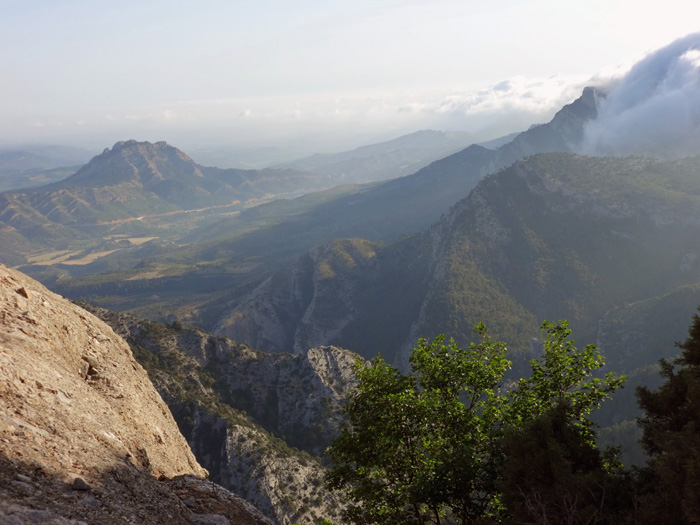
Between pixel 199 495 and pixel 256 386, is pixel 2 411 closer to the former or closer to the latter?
pixel 199 495

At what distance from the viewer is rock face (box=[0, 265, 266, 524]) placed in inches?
600

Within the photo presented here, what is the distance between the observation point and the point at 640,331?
164125mm

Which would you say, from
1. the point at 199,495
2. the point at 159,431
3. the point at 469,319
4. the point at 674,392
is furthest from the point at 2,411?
the point at 469,319

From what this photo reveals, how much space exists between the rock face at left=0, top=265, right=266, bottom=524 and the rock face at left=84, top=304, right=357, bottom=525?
137ft

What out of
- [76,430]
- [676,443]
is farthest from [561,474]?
[76,430]

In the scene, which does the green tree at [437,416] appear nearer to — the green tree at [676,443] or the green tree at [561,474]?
the green tree at [561,474]

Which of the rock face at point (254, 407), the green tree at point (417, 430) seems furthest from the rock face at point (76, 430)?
the rock face at point (254, 407)

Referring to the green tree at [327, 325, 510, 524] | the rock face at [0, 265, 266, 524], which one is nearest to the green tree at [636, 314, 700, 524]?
the green tree at [327, 325, 510, 524]

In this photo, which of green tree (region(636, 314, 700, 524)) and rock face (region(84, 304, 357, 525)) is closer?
green tree (region(636, 314, 700, 524))

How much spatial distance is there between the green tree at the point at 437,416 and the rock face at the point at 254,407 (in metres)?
47.8

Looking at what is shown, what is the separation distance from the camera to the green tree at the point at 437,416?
903 inches

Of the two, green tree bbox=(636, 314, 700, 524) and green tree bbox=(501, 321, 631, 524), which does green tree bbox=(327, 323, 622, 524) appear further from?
green tree bbox=(636, 314, 700, 524)

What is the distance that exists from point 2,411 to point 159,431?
46.1 feet

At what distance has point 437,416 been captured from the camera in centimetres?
2416
